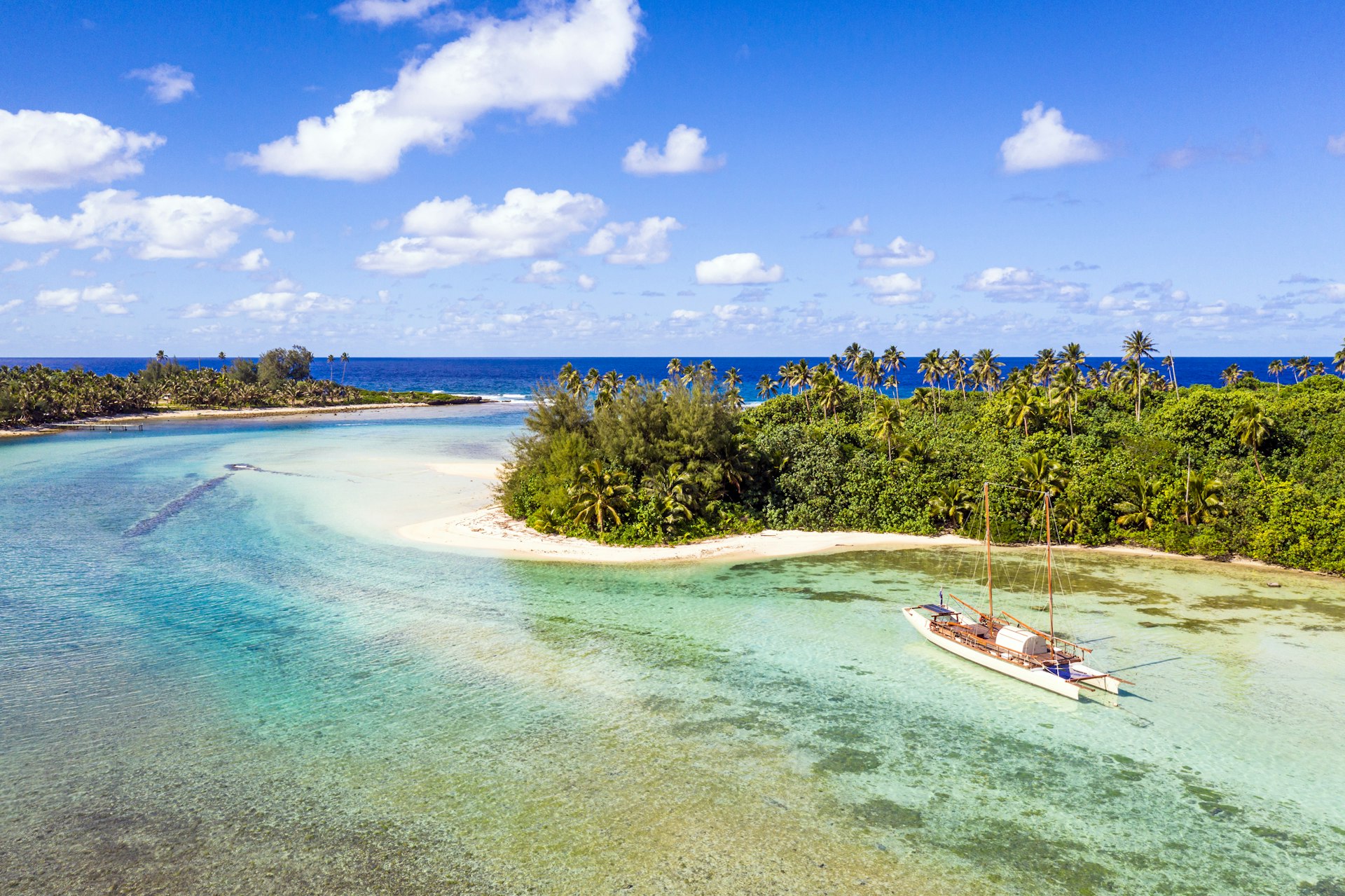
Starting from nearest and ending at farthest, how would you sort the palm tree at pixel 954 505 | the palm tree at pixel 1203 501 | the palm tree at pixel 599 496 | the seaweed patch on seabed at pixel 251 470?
1. the palm tree at pixel 1203 501
2. the palm tree at pixel 599 496
3. the palm tree at pixel 954 505
4. the seaweed patch on seabed at pixel 251 470

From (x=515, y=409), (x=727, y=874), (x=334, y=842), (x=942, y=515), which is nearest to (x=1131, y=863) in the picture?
(x=727, y=874)

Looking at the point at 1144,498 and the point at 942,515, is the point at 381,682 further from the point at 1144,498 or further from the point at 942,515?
the point at 1144,498

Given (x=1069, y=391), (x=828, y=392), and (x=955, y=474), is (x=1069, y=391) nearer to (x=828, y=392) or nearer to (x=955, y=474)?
(x=955, y=474)

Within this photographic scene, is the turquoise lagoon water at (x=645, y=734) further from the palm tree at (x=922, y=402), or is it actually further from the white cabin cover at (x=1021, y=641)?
the palm tree at (x=922, y=402)

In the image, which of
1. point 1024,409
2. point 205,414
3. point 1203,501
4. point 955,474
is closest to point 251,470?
point 955,474

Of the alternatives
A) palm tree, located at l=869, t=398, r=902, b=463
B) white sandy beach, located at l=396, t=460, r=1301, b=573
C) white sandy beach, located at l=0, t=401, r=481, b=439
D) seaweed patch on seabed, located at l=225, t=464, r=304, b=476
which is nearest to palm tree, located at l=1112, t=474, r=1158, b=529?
white sandy beach, located at l=396, t=460, r=1301, b=573

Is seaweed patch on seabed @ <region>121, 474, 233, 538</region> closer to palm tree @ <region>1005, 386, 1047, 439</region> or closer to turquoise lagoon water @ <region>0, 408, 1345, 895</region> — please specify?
turquoise lagoon water @ <region>0, 408, 1345, 895</region>

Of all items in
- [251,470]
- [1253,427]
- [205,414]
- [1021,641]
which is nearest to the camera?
[1021,641]

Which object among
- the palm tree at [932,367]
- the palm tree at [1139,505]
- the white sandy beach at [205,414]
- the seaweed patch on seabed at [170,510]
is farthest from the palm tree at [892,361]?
the white sandy beach at [205,414]
